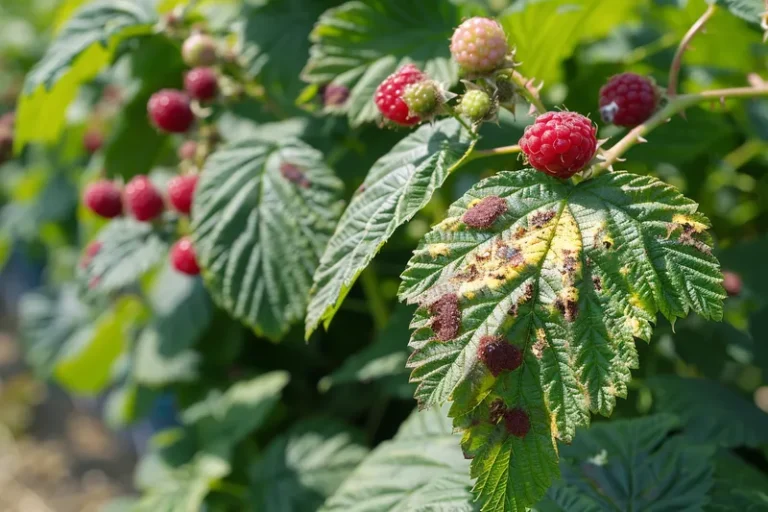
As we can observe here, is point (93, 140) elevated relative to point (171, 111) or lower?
lower

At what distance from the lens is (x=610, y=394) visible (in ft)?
2.63

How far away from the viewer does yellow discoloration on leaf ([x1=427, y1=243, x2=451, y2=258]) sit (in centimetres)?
86

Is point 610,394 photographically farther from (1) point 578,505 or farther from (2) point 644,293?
(1) point 578,505

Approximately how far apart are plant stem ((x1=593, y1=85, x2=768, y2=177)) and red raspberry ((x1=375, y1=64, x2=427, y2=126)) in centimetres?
24

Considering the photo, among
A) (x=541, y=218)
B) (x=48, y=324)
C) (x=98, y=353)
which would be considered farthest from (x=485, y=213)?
(x=48, y=324)

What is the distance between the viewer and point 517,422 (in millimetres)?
812

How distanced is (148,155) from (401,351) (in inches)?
32.3

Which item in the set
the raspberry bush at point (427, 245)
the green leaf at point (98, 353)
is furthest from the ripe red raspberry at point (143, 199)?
the green leaf at point (98, 353)

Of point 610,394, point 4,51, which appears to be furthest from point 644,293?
point 4,51

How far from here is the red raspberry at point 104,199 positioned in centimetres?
162

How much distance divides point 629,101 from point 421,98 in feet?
0.93

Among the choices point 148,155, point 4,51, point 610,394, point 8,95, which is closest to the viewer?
point 610,394

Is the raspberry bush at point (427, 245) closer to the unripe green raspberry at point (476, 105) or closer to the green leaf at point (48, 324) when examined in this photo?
the unripe green raspberry at point (476, 105)

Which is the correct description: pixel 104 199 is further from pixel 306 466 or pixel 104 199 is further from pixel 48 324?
pixel 48 324
